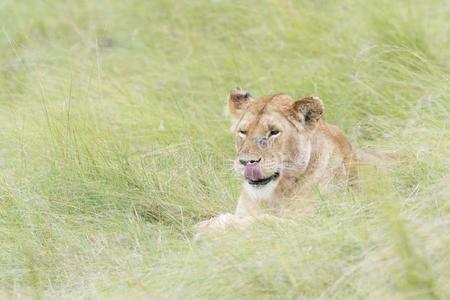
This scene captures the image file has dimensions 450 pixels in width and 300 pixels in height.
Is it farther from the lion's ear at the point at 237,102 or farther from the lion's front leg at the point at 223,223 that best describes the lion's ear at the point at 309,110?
the lion's front leg at the point at 223,223

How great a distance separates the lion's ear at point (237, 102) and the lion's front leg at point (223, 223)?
0.50 meters

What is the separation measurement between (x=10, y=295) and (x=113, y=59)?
4.08 meters

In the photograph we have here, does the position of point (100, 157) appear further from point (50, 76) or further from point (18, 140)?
point (50, 76)

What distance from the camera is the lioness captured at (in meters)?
5.23

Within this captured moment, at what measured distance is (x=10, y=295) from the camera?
15.1ft

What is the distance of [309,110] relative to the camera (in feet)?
17.7

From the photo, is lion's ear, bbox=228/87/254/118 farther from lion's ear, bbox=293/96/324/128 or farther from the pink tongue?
the pink tongue

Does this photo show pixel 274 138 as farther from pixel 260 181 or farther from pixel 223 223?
pixel 223 223

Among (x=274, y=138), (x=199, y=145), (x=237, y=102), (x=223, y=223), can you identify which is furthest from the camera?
(x=199, y=145)

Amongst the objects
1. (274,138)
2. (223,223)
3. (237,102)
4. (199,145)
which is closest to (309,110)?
(274,138)

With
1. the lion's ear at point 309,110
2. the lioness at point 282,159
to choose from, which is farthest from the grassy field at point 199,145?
the lion's ear at point 309,110

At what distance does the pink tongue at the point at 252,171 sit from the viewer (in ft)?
17.0

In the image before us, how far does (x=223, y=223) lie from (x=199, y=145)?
1.34m

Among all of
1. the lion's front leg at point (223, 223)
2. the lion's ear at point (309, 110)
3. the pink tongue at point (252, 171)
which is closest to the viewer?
the lion's front leg at point (223, 223)
